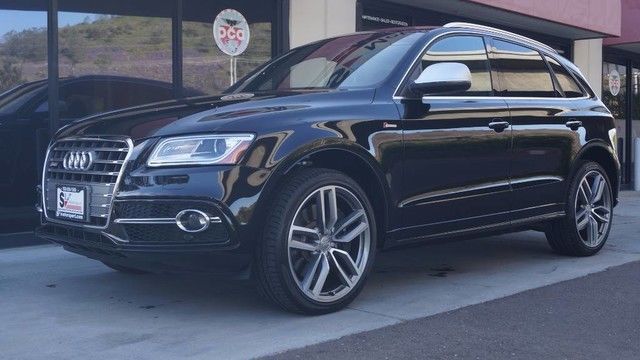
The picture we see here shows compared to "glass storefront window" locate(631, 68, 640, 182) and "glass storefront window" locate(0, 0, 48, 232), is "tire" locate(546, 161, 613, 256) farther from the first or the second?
"glass storefront window" locate(631, 68, 640, 182)

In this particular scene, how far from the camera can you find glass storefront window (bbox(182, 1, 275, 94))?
29.2 feet

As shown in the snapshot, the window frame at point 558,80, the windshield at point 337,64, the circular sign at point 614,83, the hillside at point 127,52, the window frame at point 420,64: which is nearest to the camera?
the window frame at point 420,64

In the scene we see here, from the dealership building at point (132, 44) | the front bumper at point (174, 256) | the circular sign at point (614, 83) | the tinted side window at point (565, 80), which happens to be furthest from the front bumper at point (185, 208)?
the circular sign at point (614, 83)

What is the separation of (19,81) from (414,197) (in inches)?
168

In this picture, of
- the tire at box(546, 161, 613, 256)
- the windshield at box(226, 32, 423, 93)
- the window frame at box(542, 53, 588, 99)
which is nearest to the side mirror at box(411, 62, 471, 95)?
the windshield at box(226, 32, 423, 93)

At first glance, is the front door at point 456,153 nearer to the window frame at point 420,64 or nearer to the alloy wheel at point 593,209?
the window frame at point 420,64

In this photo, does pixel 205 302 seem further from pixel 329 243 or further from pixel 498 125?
pixel 498 125

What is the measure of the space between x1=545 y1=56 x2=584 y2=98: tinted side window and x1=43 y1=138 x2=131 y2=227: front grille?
12.7 ft

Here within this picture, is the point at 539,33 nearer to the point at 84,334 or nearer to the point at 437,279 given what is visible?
the point at 437,279

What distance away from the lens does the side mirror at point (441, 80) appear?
5266 mm

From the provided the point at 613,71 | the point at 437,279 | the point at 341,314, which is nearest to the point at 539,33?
the point at 613,71

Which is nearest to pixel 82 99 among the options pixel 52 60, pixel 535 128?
pixel 52 60

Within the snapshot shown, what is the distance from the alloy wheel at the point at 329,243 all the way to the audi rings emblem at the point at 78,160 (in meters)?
1.24

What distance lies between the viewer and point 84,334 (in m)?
4.57
